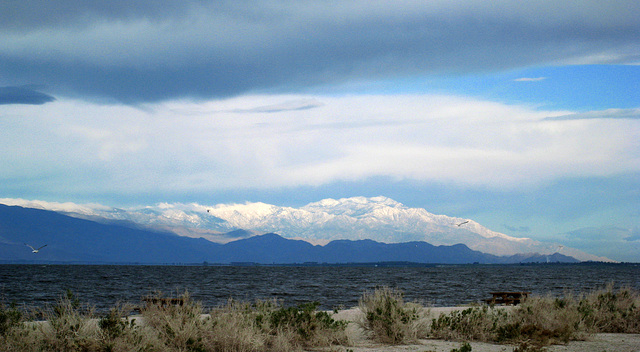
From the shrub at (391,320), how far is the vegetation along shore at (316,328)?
3 cm

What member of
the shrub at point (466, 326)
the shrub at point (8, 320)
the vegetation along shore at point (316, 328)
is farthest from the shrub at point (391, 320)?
the shrub at point (8, 320)

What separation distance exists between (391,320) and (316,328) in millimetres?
2537

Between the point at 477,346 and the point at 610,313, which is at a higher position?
the point at 610,313

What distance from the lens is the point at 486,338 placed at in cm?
1784

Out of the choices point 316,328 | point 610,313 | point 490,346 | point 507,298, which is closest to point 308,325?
point 316,328

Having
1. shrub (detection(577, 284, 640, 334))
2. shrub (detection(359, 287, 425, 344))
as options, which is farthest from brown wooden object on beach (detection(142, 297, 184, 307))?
shrub (detection(577, 284, 640, 334))

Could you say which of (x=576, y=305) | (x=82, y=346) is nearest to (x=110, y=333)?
(x=82, y=346)

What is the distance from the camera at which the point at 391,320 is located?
17234 millimetres

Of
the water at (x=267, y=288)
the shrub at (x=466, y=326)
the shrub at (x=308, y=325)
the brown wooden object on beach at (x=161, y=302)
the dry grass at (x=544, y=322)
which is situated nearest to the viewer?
the shrub at (x=308, y=325)

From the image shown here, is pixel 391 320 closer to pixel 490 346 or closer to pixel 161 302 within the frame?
pixel 490 346

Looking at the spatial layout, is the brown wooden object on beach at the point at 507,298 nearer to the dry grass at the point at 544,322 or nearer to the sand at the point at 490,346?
the dry grass at the point at 544,322

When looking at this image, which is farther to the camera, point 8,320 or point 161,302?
point 161,302

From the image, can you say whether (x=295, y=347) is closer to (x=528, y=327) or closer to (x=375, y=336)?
(x=375, y=336)

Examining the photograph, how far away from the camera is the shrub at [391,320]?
17094 millimetres
